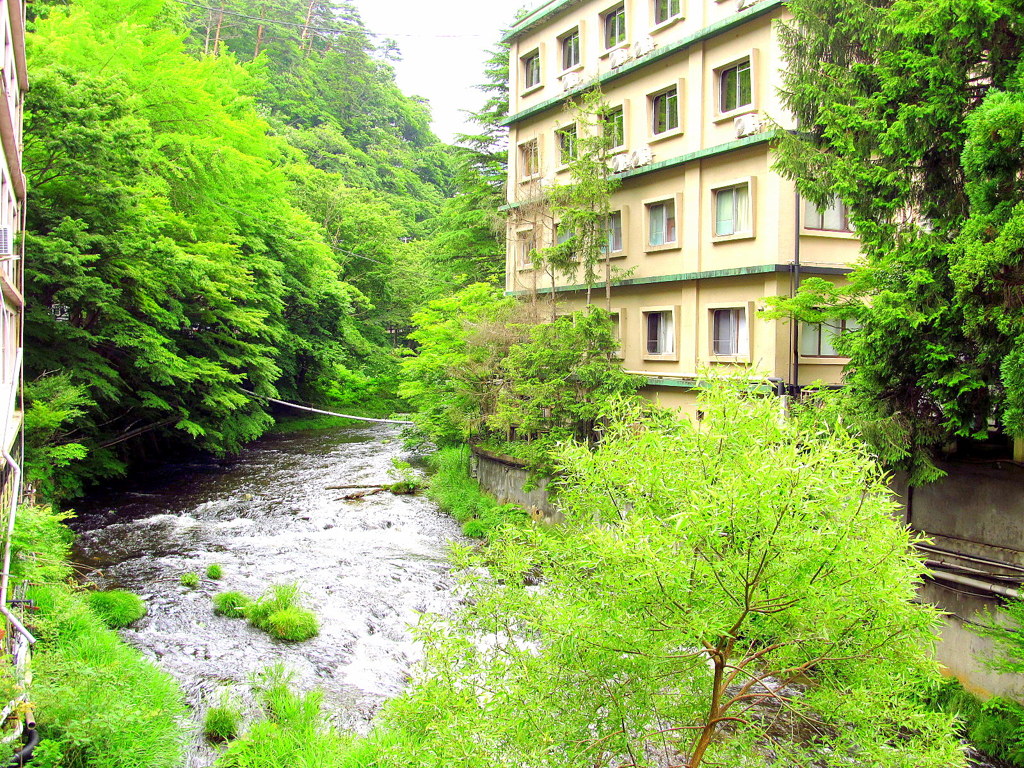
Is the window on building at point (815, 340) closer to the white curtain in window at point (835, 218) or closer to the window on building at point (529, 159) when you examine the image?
the white curtain in window at point (835, 218)

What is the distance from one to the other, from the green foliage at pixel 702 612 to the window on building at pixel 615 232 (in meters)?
15.7

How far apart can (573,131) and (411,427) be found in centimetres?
1462

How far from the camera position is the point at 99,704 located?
29.3ft

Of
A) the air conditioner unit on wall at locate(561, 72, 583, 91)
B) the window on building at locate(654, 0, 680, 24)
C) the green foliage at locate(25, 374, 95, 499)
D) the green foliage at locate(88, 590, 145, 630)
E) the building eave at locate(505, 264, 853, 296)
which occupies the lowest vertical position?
the green foliage at locate(88, 590, 145, 630)

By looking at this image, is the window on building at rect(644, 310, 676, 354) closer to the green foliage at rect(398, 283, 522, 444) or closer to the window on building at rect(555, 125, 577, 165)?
the green foliage at rect(398, 283, 522, 444)

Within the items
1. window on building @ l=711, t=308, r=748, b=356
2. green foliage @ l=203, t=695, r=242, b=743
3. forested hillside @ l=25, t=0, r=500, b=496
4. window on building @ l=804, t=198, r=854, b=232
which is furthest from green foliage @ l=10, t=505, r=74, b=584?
window on building @ l=804, t=198, r=854, b=232

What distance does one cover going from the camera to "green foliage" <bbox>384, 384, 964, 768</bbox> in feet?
18.7

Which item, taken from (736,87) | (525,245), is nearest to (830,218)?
(736,87)

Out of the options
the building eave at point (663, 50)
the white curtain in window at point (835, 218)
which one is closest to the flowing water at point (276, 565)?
the white curtain in window at point (835, 218)

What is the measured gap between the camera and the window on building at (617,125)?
21781 mm

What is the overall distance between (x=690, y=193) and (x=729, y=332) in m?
3.87

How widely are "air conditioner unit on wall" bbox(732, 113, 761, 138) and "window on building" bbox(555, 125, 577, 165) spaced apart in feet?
15.1

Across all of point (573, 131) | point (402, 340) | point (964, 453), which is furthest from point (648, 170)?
point (402, 340)

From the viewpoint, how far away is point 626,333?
73.7 ft
